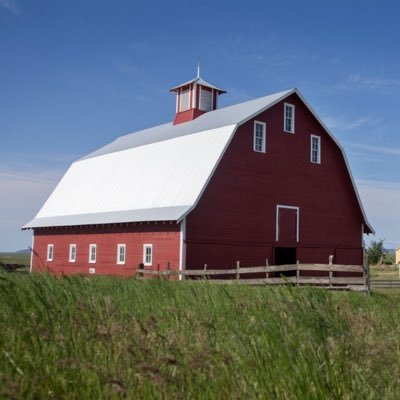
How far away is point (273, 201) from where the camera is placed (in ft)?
91.7

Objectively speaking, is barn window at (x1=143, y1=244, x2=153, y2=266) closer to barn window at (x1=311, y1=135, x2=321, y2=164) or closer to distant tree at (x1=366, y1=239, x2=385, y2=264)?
barn window at (x1=311, y1=135, x2=321, y2=164)

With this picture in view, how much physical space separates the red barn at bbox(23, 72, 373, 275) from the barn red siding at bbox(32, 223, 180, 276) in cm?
6

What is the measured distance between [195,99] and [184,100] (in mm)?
1043

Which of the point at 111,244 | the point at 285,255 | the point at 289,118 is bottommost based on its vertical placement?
the point at 285,255

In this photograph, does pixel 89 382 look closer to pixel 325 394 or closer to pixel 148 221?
pixel 325 394

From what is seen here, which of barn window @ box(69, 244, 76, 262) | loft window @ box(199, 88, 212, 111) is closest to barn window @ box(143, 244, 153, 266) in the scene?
barn window @ box(69, 244, 76, 262)

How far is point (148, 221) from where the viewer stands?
26.1 meters

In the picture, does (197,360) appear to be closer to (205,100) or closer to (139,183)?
(139,183)

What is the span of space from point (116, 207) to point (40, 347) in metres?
26.1

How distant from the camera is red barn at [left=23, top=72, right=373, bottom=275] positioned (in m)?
25.6

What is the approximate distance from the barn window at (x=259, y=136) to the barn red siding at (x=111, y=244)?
591cm

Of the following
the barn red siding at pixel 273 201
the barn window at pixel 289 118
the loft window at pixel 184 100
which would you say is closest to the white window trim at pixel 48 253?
the loft window at pixel 184 100

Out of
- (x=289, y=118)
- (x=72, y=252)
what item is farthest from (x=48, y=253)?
(x=289, y=118)

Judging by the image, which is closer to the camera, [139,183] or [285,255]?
[285,255]
